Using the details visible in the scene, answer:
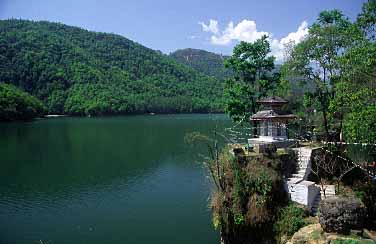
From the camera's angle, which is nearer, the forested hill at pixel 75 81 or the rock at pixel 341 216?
the rock at pixel 341 216

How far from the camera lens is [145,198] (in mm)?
31797

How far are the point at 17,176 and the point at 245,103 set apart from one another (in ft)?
87.1

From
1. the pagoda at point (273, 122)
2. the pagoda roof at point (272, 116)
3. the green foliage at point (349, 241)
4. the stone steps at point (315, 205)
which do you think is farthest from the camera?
the pagoda at point (273, 122)

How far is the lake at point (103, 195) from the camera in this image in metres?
23.7

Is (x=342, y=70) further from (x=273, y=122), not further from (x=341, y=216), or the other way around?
(x=341, y=216)

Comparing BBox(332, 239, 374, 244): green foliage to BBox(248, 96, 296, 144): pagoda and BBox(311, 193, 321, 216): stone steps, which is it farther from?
BBox(248, 96, 296, 144): pagoda

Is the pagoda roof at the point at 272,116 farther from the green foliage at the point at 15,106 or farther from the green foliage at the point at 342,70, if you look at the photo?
the green foliage at the point at 15,106

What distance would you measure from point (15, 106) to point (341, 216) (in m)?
108

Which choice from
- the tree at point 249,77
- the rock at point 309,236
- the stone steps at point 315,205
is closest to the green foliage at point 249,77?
the tree at point 249,77

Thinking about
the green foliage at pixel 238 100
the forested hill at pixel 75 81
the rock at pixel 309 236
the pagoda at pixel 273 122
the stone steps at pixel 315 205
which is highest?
the forested hill at pixel 75 81

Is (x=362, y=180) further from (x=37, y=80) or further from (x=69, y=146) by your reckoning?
(x=37, y=80)

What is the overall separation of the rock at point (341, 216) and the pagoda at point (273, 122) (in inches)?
332

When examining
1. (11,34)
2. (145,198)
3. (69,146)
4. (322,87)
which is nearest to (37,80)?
(11,34)

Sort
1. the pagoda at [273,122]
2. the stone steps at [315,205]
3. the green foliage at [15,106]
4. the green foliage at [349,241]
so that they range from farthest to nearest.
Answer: the green foliage at [15,106] → the pagoda at [273,122] → the stone steps at [315,205] → the green foliage at [349,241]
